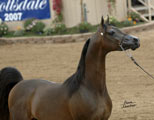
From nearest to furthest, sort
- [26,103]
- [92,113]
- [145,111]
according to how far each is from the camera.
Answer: [92,113] < [26,103] < [145,111]

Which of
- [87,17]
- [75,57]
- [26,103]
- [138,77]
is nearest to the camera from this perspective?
[26,103]

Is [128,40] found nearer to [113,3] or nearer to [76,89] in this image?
[76,89]

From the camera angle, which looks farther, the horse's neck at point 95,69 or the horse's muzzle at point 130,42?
the horse's neck at point 95,69

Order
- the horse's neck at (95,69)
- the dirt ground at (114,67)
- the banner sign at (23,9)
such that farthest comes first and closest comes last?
the banner sign at (23,9) < the dirt ground at (114,67) < the horse's neck at (95,69)

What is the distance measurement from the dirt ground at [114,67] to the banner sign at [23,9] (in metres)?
2.63

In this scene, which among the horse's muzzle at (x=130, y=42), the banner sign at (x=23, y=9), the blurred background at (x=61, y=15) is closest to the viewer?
the horse's muzzle at (x=130, y=42)

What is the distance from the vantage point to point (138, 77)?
11.1 m

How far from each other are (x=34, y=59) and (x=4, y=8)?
5986 mm

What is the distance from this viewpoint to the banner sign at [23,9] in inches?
758

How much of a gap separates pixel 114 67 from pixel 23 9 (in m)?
8.31

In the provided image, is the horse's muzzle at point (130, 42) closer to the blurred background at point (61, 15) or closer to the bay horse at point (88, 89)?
the bay horse at point (88, 89)

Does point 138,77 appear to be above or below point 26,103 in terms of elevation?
below

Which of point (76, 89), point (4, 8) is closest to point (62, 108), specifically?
point (76, 89)

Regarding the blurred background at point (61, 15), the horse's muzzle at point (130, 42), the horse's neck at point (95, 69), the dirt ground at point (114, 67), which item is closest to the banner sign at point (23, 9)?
the blurred background at point (61, 15)
